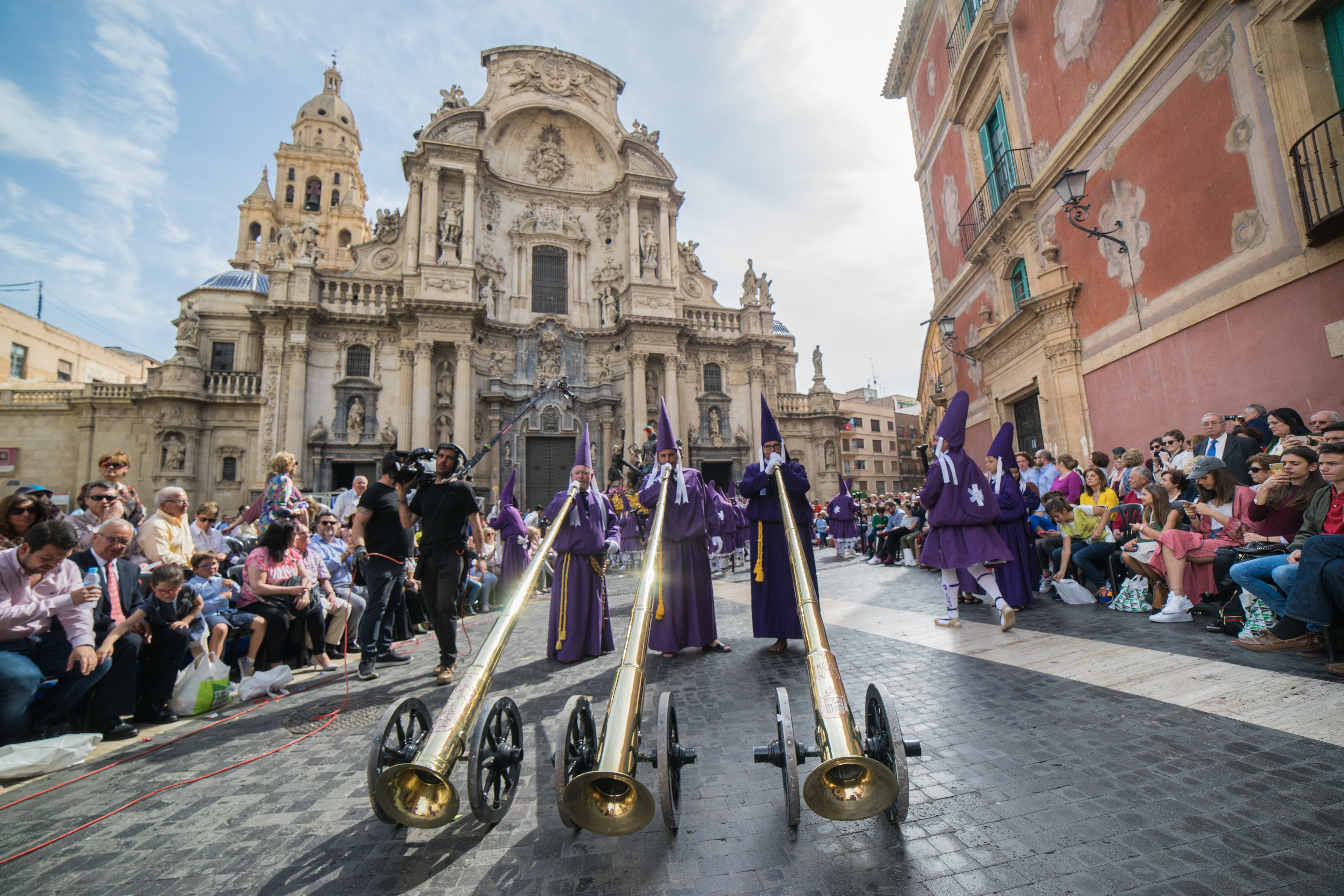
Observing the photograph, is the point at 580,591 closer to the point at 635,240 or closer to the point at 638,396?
the point at 638,396

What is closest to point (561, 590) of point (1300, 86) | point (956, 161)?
point (1300, 86)

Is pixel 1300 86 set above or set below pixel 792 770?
above

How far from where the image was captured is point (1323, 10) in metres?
6.45

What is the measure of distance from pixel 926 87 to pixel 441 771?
73.4 ft

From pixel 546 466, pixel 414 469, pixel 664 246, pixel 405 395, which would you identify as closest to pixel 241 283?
pixel 405 395

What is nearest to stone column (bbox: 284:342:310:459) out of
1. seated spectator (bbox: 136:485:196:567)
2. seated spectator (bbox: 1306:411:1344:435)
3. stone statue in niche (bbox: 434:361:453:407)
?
stone statue in niche (bbox: 434:361:453:407)

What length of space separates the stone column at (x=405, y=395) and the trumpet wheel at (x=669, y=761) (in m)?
21.2

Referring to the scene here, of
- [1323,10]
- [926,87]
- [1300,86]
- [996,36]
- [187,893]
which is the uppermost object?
[926,87]

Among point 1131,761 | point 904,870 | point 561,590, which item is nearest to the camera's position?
point 904,870

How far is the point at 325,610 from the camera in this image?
6.15m

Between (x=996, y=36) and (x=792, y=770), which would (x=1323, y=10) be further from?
(x=792, y=770)

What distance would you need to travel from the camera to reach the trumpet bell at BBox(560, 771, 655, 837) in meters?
1.94

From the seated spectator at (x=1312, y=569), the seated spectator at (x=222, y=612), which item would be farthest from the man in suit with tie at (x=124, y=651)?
the seated spectator at (x=1312, y=569)

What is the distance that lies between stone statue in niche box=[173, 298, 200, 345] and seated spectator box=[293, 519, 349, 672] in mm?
22455
